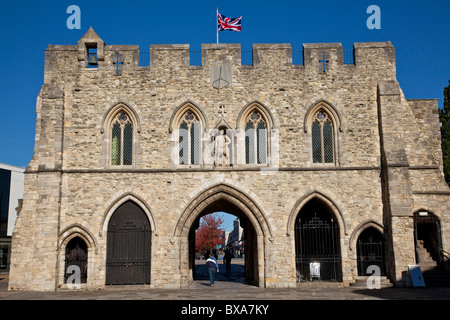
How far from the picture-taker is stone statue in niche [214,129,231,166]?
16.2 m

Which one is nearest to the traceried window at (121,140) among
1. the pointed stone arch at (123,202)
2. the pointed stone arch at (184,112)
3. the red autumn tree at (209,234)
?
the pointed stone arch at (123,202)

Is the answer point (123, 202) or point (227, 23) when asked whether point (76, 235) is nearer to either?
point (123, 202)

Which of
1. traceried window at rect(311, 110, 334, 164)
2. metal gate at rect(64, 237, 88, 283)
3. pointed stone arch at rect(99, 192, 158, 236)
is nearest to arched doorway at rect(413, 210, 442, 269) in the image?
traceried window at rect(311, 110, 334, 164)

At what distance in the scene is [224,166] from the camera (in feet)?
53.1

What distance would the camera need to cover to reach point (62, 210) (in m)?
15.9

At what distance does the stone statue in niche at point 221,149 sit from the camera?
16250 millimetres

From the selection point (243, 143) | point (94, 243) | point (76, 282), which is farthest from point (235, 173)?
point (76, 282)

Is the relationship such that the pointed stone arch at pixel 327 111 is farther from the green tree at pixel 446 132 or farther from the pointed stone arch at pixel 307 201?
the green tree at pixel 446 132

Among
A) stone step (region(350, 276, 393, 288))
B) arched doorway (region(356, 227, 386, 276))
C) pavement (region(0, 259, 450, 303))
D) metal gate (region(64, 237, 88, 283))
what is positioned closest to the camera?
pavement (region(0, 259, 450, 303))

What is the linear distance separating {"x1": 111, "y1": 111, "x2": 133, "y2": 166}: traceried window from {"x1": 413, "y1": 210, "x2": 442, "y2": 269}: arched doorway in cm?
1032

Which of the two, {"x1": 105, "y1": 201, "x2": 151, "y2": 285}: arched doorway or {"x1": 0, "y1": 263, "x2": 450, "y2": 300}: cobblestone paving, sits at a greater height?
{"x1": 105, "y1": 201, "x2": 151, "y2": 285}: arched doorway

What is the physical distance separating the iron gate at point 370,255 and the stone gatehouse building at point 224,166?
0.04 meters

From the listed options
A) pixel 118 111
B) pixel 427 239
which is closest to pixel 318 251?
pixel 427 239

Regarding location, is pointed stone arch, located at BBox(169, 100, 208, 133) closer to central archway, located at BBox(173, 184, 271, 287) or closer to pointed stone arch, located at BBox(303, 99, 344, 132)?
central archway, located at BBox(173, 184, 271, 287)
